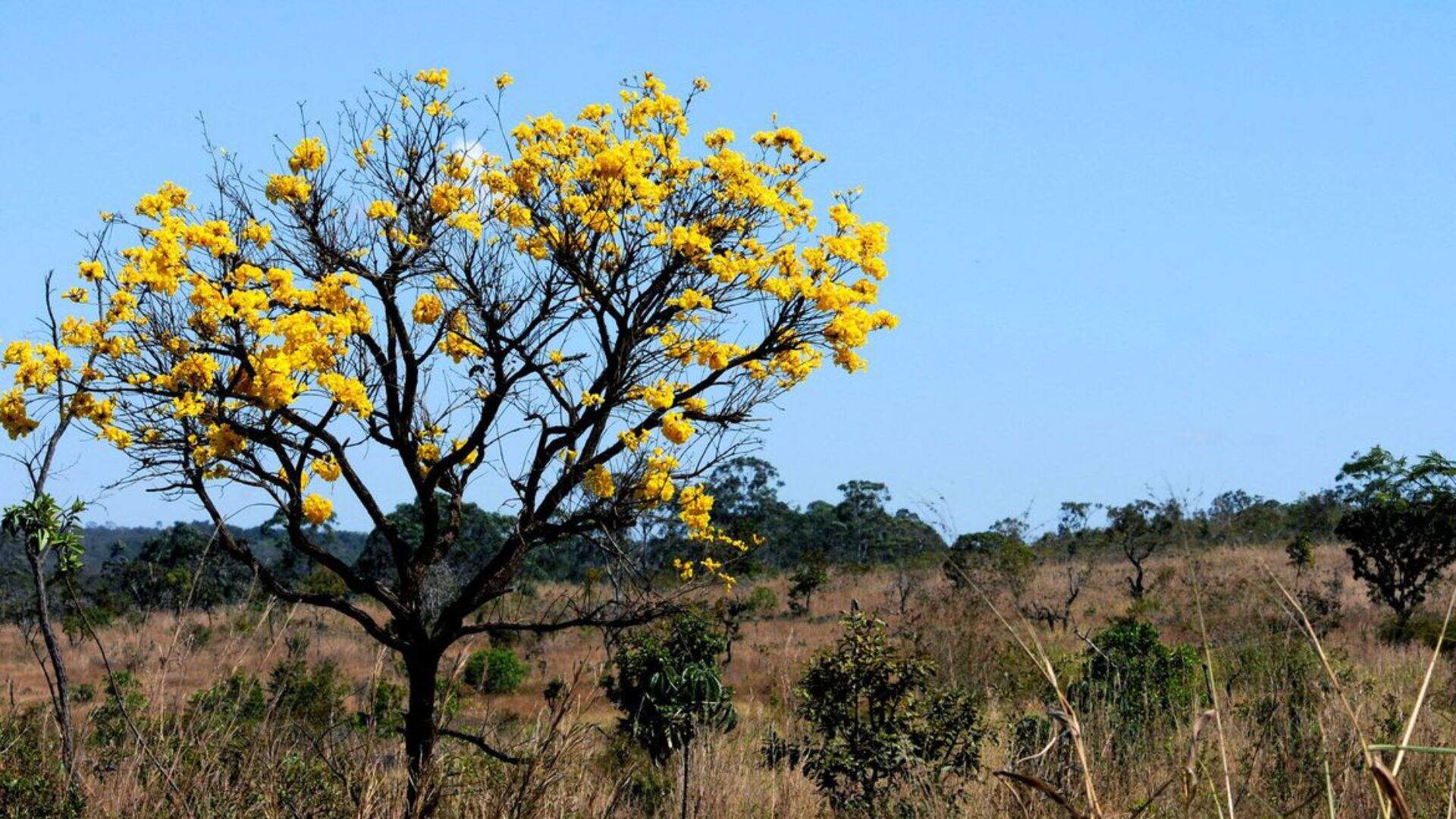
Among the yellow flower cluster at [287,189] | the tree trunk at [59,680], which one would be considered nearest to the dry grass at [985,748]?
the tree trunk at [59,680]

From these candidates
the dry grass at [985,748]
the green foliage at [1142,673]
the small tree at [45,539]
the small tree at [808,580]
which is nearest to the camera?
the dry grass at [985,748]

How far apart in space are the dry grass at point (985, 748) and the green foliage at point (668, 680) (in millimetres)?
416

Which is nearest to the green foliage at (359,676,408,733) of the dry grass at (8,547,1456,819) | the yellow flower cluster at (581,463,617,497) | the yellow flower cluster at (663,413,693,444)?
the dry grass at (8,547,1456,819)

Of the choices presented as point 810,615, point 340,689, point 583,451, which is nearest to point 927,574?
point 810,615

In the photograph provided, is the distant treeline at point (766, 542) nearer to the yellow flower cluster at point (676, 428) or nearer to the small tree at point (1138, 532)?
the small tree at point (1138, 532)

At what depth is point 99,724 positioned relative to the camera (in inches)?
537

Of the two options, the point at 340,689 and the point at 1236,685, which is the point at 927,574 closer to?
the point at 340,689

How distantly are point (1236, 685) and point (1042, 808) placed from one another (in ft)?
26.8

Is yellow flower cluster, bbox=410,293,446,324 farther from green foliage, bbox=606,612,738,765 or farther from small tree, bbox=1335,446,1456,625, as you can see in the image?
small tree, bbox=1335,446,1456,625

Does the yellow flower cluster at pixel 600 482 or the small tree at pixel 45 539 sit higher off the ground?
the yellow flower cluster at pixel 600 482

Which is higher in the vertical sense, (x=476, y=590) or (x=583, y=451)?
(x=583, y=451)

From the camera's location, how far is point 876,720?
28.0 ft

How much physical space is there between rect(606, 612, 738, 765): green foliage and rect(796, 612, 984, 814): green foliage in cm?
190

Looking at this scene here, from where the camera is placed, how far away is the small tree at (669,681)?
11094 mm
